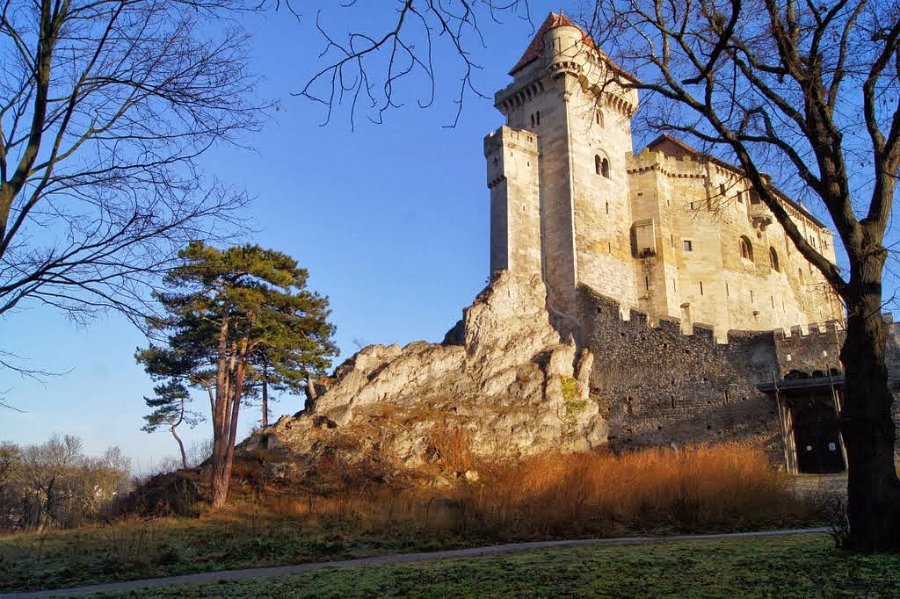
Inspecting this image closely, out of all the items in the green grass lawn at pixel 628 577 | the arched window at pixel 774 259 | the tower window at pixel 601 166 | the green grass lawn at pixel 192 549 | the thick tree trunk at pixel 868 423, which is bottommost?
the green grass lawn at pixel 192 549

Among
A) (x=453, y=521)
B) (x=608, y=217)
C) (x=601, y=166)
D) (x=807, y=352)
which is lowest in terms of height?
(x=453, y=521)

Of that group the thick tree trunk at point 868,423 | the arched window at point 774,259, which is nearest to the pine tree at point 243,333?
the thick tree trunk at point 868,423

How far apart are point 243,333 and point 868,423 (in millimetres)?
23655

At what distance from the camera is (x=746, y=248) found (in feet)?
130

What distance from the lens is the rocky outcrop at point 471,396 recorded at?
2778cm

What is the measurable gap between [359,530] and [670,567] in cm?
955

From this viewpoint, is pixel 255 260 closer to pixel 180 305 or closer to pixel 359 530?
pixel 359 530

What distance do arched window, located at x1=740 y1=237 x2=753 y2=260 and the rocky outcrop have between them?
1251 centimetres

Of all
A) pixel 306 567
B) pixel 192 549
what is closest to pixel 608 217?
pixel 192 549

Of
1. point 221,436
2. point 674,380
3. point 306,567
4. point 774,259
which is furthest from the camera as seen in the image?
point 774,259

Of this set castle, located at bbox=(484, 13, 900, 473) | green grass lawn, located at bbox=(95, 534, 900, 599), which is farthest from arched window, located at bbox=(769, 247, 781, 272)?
→ green grass lawn, located at bbox=(95, 534, 900, 599)

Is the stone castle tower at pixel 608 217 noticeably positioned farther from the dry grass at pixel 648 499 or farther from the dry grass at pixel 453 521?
the dry grass at pixel 648 499

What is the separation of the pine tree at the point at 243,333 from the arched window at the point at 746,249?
2279 cm

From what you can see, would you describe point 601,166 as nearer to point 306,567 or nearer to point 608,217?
point 608,217
